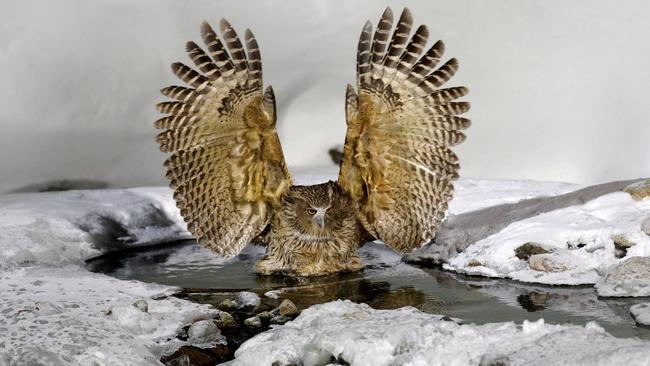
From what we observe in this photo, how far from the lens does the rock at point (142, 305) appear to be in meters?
4.74

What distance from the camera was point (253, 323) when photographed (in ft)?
15.5

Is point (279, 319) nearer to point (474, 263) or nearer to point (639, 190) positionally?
point (474, 263)

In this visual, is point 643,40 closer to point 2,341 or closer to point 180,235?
point 180,235

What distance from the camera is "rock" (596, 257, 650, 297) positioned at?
4.87 metres

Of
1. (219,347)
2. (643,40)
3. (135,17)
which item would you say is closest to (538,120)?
(643,40)

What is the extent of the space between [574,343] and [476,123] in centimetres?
559

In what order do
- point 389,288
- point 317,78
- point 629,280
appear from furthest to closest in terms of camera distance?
point 317,78 → point 389,288 → point 629,280

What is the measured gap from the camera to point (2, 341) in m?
4.12

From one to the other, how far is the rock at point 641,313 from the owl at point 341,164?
188cm

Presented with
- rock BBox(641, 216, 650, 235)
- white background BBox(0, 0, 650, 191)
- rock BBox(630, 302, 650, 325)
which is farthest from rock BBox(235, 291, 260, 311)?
white background BBox(0, 0, 650, 191)

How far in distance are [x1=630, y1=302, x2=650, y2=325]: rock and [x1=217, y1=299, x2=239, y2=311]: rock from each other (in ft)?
6.72

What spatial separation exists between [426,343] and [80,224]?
3.62 metres

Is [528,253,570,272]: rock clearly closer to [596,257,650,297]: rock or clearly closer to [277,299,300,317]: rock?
[596,257,650,297]: rock

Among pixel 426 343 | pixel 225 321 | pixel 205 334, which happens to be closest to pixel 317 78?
pixel 225 321
